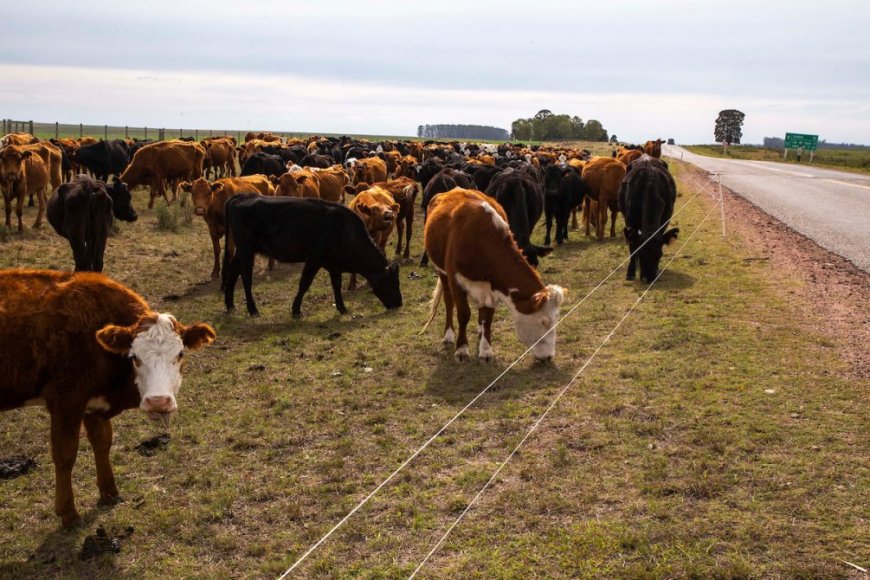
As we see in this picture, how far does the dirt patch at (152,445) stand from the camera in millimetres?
6688

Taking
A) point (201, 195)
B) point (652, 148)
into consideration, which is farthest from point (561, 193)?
point (201, 195)

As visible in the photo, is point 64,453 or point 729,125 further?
point 729,125

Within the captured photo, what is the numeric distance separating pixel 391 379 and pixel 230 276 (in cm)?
482

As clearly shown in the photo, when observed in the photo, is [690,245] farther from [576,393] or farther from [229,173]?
[229,173]

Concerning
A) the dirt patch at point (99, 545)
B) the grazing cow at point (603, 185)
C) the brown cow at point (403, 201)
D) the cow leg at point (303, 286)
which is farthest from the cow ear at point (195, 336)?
the grazing cow at point (603, 185)

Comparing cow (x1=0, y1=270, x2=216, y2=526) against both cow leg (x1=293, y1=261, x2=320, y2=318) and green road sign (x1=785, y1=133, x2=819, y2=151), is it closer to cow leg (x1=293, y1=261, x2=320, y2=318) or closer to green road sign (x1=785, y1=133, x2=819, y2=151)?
cow leg (x1=293, y1=261, x2=320, y2=318)

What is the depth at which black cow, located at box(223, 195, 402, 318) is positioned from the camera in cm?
1186

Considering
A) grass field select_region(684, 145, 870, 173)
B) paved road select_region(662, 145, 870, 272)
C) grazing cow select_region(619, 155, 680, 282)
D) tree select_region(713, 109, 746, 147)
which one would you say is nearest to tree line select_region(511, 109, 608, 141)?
tree select_region(713, 109, 746, 147)

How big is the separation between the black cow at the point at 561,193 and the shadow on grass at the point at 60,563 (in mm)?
14712

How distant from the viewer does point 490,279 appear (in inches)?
348

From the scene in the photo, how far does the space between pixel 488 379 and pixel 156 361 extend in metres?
4.35

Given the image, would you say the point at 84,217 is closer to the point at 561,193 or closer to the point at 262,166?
the point at 561,193

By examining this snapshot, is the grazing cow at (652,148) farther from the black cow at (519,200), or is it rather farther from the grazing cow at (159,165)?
the grazing cow at (159,165)

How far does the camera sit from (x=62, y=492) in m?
5.33
